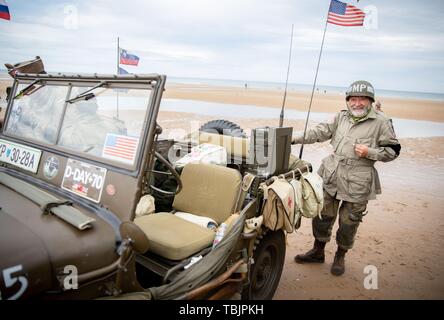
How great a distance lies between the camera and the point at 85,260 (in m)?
1.64

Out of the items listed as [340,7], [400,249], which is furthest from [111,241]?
[340,7]

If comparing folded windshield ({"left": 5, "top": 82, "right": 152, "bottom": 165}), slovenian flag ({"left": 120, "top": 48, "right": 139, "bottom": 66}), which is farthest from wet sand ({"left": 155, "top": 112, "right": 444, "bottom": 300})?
slovenian flag ({"left": 120, "top": 48, "right": 139, "bottom": 66})

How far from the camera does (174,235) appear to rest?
8.35ft

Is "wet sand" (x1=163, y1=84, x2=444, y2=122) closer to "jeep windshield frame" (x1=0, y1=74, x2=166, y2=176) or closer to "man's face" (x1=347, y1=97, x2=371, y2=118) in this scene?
"man's face" (x1=347, y1=97, x2=371, y2=118)

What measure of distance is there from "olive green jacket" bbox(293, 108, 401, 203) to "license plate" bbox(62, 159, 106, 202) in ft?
7.70

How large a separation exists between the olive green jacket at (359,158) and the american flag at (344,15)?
1900 millimetres

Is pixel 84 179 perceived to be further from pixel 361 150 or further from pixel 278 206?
pixel 361 150

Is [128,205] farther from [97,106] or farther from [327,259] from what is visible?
[327,259]

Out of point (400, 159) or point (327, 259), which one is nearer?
point (327, 259)

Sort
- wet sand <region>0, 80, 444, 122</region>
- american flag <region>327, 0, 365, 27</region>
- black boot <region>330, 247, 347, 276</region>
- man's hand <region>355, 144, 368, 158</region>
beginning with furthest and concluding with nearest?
wet sand <region>0, 80, 444, 122</region> → american flag <region>327, 0, 365, 27</region> → black boot <region>330, 247, 347, 276</region> → man's hand <region>355, 144, 368, 158</region>

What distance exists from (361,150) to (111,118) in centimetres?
256

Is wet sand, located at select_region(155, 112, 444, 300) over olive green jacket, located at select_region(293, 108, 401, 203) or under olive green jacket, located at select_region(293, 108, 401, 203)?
under

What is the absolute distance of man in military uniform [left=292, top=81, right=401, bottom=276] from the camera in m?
3.50
